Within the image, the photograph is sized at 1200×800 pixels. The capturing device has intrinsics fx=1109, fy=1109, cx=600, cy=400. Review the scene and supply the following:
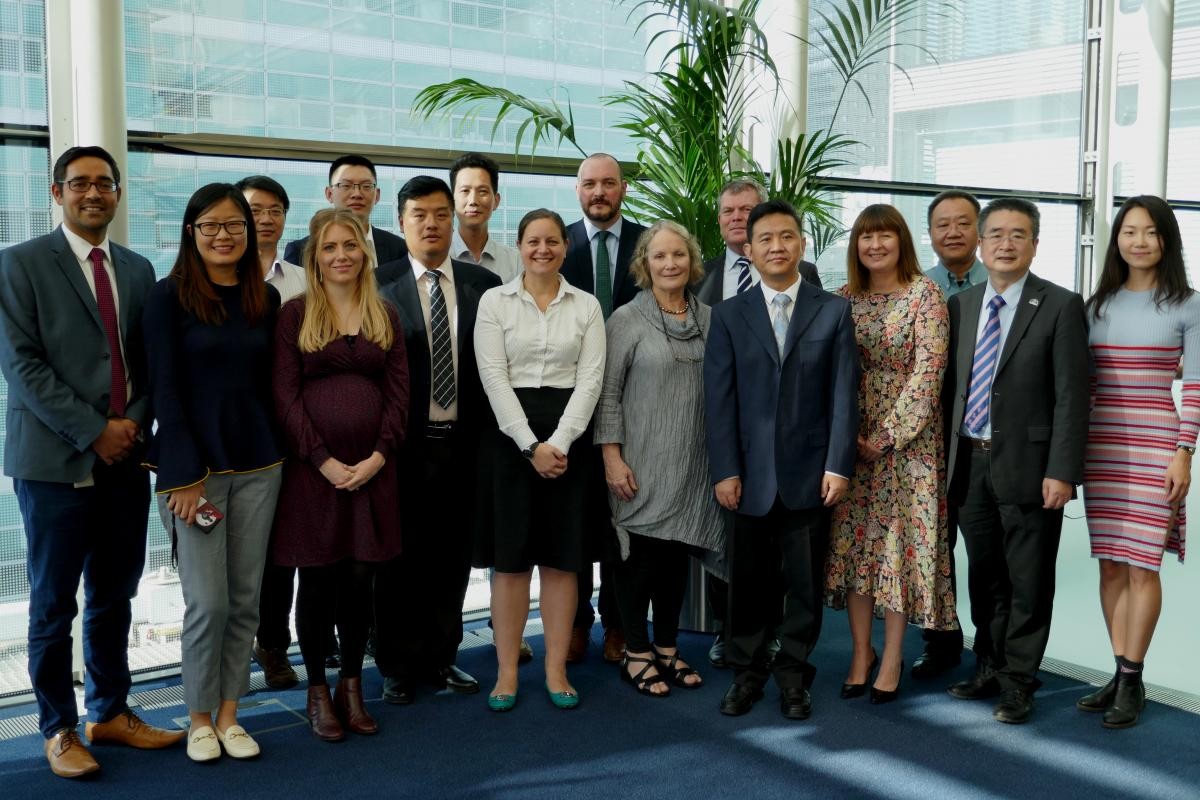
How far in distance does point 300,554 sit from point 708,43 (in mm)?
2720

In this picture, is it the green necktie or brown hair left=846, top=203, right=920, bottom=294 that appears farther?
the green necktie

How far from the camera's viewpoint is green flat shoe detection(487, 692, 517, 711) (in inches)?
145

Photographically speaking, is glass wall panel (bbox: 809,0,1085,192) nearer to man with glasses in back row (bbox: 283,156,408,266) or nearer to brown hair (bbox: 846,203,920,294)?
brown hair (bbox: 846,203,920,294)

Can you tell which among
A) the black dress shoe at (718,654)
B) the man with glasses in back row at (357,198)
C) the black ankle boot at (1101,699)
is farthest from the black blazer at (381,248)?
the black ankle boot at (1101,699)

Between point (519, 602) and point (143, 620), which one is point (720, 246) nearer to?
point (519, 602)

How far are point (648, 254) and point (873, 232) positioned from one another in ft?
2.42

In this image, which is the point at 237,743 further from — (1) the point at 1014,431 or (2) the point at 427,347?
(1) the point at 1014,431

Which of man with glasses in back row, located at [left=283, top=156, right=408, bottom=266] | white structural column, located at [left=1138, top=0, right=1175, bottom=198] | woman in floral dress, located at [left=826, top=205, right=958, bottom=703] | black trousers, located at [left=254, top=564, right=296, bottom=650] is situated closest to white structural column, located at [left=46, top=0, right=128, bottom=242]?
man with glasses in back row, located at [left=283, top=156, right=408, bottom=266]

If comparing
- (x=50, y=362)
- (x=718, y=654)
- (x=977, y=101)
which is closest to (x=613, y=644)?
(x=718, y=654)

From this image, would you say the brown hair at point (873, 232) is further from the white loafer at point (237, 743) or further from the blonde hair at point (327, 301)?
the white loafer at point (237, 743)

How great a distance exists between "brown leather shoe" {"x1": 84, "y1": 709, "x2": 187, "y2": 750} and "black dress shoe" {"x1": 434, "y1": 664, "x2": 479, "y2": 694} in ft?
3.03

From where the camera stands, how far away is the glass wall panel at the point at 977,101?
6.42m

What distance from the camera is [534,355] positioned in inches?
140

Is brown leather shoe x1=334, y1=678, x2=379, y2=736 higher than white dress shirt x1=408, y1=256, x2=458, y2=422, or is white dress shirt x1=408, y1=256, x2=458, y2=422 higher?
white dress shirt x1=408, y1=256, x2=458, y2=422
